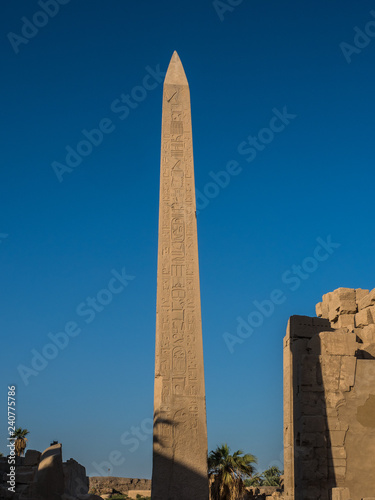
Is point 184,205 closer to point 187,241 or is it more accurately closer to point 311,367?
point 187,241

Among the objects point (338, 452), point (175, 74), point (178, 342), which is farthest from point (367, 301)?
point (175, 74)

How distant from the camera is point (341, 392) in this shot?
9.53 m

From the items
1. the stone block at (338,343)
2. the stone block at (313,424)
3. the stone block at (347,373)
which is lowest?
the stone block at (313,424)

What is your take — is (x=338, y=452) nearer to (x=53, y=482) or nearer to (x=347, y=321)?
(x=347, y=321)

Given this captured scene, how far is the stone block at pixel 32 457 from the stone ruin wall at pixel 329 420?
4.48 metres

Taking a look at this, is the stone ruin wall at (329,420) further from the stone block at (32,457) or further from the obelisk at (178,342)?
the stone block at (32,457)

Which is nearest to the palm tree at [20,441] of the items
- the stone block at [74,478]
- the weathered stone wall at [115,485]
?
the weathered stone wall at [115,485]

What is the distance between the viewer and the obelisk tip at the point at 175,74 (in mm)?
10258

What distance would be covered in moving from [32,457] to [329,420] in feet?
17.9

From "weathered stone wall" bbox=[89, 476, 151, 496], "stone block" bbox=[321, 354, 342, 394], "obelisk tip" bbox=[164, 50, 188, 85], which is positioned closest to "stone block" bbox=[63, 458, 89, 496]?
"stone block" bbox=[321, 354, 342, 394]

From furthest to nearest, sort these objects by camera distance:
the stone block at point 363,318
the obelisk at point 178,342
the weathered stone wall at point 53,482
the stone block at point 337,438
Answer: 1. the stone block at point 363,318
2. the stone block at point 337,438
3. the obelisk at point 178,342
4. the weathered stone wall at point 53,482

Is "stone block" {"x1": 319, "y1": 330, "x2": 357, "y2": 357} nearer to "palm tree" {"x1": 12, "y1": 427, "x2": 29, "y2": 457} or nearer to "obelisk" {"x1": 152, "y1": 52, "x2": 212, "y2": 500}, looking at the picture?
"obelisk" {"x1": 152, "y1": 52, "x2": 212, "y2": 500}

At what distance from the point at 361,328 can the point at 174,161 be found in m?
4.43

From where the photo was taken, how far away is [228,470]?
627 inches
